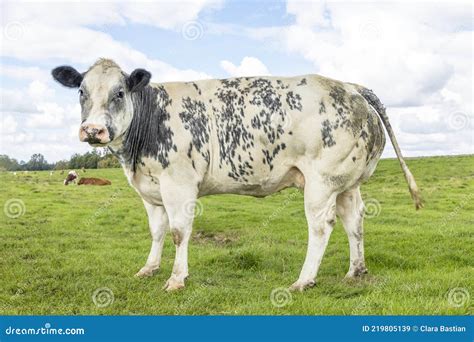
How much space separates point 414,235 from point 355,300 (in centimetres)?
641

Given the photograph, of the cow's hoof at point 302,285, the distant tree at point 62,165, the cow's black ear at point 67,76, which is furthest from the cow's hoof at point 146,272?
the distant tree at point 62,165

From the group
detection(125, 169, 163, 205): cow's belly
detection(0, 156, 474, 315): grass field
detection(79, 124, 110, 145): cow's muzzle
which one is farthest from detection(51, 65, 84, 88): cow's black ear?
detection(0, 156, 474, 315): grass field

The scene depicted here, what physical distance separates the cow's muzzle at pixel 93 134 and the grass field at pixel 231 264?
228 cm

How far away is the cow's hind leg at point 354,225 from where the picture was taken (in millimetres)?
8797

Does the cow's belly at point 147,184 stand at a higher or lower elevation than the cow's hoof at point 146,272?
higher

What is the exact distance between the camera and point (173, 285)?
8.09m

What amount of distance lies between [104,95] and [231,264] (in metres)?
3.98

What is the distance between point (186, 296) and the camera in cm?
767

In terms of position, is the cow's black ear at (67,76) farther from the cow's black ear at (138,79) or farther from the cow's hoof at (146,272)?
the cow's hoof at (146,272)

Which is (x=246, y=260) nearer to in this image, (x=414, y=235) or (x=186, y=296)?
(x=186, y=296)

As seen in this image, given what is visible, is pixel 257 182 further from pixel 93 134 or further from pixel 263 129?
pixel 93 134

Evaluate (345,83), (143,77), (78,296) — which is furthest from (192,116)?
(78,296)

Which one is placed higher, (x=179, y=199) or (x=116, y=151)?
(x=116, y=151)

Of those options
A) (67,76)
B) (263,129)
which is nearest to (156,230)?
(263,129)
